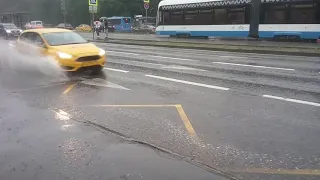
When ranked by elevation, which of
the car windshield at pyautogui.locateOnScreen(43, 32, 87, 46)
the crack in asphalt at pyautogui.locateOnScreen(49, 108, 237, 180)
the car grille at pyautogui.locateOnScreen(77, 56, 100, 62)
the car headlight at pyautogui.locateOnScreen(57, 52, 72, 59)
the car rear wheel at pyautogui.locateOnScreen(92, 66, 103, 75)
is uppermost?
the car windshield at pyautogui.locateOnScreen(43, 32, 87, 46)

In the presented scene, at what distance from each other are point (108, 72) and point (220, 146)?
8118mm

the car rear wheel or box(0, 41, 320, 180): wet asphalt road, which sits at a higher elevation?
the car rear wheel

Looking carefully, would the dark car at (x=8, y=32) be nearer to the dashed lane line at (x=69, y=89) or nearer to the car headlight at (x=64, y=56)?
the car headlight at (x=64, y=56)

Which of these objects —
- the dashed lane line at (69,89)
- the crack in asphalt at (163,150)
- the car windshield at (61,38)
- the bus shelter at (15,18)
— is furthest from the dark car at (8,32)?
the crack in asphalt at (163,150)

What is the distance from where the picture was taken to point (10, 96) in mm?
8852

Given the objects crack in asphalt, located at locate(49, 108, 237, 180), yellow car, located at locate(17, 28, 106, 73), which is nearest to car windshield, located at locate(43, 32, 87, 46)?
yellow car, located at locate(17, 28, 106, 73)

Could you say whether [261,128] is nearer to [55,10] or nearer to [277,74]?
[277,74]

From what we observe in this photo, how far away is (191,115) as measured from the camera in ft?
22.6

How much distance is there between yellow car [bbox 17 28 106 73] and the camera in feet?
38.2

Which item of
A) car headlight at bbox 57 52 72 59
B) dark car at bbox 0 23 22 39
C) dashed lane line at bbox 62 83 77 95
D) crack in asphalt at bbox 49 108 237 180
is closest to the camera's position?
crack in asphalt at bbox 49 108 237 180

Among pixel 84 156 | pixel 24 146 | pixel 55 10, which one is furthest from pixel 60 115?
pixel 55 10

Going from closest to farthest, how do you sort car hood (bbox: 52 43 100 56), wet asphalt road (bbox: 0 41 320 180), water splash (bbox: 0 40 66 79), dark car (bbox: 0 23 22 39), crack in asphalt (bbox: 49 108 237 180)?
1. crack in asphalt (bbox: 49 108 237 180)
2. wet asphalt road (bbox: 0 41 320 180)
3. car hood (bbox: 52 43 100 56)
4. water splash (bbox: 0 40 66 79)
5. dark car (bbox: 0 23 22 39)

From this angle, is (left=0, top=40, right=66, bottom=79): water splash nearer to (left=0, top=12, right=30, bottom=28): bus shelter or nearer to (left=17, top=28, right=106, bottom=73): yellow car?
(left=17, top=28, right=106, bottom=73): yellow car

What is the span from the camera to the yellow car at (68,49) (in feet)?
38.2
